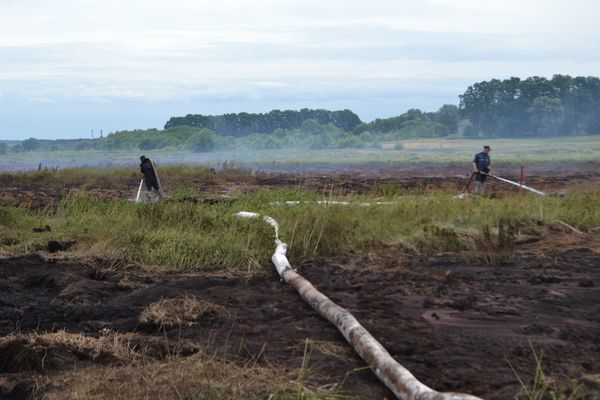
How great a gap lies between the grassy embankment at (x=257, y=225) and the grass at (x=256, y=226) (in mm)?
14

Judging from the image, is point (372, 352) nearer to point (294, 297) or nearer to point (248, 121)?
point (294, 297)

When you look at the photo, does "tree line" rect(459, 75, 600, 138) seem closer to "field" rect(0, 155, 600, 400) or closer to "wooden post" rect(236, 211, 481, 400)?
"field" rect(0, 155, 600, 400)

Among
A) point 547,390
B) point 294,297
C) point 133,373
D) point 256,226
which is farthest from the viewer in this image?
point 256,226

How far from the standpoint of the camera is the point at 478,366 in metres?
6.37

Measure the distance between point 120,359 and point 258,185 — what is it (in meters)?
24.1

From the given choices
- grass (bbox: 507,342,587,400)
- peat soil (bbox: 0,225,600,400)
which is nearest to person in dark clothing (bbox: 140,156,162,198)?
peat soil (bbox: 0,225,600,400)

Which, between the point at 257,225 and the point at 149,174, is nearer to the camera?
the point at 257,225

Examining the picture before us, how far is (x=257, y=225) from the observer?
12.4 metres

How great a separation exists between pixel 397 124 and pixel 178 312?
83.9 meters

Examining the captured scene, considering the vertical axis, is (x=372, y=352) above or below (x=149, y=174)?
below

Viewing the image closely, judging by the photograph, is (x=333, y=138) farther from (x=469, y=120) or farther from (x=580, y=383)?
(x=580, y=383)

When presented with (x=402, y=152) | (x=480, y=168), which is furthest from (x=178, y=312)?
(x=402, y=152)

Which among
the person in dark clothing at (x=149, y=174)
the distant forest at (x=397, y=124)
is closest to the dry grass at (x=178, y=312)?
the person in dark clothing at (x=149, y=174)

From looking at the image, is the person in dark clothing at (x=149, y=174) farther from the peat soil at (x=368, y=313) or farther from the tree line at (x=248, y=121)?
the tree line at (x=248, y=121)
